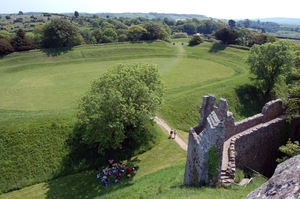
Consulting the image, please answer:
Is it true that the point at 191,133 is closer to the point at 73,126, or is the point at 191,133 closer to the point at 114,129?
the point at 114,129

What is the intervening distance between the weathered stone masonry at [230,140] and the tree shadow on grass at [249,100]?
67.0ft

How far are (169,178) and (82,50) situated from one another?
63581 mm

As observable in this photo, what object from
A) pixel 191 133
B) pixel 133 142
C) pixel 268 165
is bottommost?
pixel 133 142

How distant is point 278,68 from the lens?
44.4 meters

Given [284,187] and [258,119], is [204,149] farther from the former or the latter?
[258,119]

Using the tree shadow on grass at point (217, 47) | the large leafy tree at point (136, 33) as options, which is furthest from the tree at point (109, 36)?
the tree shadow on grass at point (217, 47)

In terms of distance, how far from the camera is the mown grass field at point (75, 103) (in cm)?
2630

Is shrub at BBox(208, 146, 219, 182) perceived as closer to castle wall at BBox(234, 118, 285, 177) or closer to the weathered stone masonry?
the weathered stone masonry

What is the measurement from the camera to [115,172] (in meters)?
27.0

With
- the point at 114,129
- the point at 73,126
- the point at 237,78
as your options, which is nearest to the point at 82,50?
the point at 237,78

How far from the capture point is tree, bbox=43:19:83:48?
80.0 meters

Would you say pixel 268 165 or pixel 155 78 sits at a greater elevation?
pixel 155 78

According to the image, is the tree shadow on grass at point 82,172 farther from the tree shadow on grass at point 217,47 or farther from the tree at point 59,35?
the tree shadow on grass at point 217,47

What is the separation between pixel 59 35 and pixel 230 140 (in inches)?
2763
